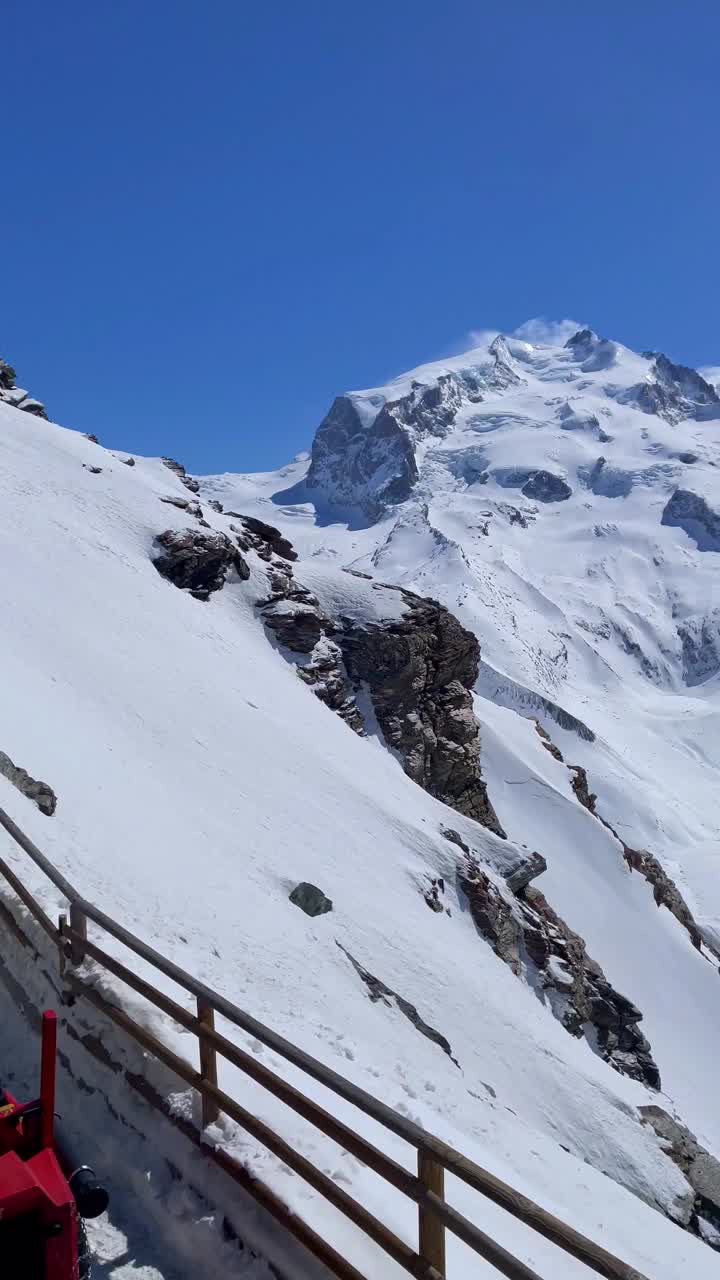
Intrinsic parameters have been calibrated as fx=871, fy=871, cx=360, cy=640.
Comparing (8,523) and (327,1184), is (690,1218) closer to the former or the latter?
(327,1184)

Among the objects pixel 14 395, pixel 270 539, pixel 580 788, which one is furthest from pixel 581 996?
pixel 14 395

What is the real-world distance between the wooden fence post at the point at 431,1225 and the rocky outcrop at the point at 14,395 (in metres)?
51.2

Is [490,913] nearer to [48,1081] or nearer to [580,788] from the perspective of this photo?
[48,1081]

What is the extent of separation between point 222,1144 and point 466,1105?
11.7 metres

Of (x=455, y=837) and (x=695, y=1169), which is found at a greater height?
(x=455, y=837)

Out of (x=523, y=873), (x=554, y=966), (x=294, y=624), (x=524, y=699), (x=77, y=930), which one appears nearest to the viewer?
(x=77, y=930)

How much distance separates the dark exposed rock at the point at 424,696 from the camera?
137 feet

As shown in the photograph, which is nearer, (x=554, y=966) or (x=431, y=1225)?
(x=431, y=1225)

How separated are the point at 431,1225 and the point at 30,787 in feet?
42.1

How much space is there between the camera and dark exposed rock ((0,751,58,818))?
15.3 meters

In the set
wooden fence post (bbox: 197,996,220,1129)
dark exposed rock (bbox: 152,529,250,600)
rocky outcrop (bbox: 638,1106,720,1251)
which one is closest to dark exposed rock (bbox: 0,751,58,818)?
wooden fence post (bbox: 197,996,220,1129)

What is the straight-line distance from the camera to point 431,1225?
168 inches

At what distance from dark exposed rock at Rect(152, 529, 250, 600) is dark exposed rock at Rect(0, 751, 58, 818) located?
23516 mm

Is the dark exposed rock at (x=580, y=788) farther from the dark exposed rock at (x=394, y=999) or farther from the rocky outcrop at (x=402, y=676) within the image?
the dark exposed rock at (x=394, y=999)
